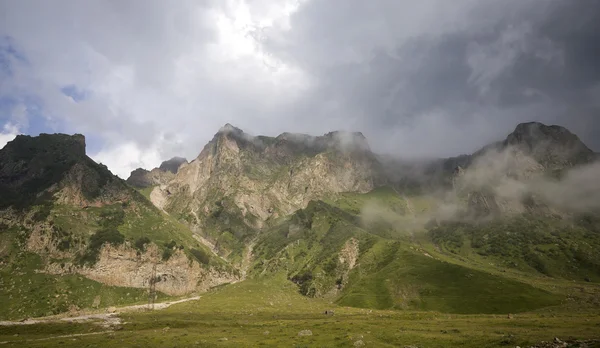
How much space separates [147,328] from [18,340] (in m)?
36.9

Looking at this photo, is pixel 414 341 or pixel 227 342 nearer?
pixel 414 341

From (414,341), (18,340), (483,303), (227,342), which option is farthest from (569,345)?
(483,303)

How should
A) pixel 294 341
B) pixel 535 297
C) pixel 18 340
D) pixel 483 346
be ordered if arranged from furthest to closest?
pixel 535 297, pixel 18 340, pixel 294 341, pixel 483 346

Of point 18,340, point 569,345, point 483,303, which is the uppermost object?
point 569,345

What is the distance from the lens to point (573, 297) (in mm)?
193625

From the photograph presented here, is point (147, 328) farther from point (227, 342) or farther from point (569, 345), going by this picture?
point (569, 345)

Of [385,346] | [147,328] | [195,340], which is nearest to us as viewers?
[385,346]

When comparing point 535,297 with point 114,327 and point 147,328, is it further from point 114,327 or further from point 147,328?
point 114,327

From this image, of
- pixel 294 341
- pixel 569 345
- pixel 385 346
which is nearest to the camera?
pixel 569 345

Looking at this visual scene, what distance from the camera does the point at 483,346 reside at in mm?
61750

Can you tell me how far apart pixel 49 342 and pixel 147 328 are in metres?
34.8

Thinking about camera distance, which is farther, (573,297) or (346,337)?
(573,297)

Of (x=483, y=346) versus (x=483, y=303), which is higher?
(x=483, y=346)

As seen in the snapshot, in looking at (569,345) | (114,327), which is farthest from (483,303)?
(114,327)
